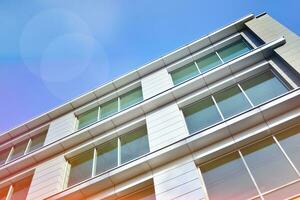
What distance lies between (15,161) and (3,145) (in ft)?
12.9

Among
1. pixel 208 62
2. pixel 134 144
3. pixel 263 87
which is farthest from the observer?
pixel 208 62

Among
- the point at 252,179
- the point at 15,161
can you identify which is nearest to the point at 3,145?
the point at 15,161

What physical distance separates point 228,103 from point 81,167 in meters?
8.08

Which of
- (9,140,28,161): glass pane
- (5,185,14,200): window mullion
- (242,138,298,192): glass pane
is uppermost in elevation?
(9,140,28,161): glass pane

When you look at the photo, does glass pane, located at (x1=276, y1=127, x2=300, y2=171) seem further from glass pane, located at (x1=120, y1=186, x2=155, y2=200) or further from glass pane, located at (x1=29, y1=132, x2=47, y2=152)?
glass pane, located at (x1=29, y1=132, x2=47, y2=152)

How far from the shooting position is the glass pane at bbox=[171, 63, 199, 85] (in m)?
19.6

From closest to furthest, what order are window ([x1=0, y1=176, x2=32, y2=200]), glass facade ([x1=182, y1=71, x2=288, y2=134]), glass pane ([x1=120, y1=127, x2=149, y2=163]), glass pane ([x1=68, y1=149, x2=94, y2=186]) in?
glass facade ([x1=182, y1=71, x2=288, y2=134]), glass pane ([x1=120, y1=127, x2=149, y2=163]), glass pane ([x1=68, y1=149, x2=94, y2=186]), window ([x1=0, y1=176, x2=32, y2=200])

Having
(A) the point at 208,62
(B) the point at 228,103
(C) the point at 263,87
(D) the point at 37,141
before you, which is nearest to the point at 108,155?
(B) the point at 228,103

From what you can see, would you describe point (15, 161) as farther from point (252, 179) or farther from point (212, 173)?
point (252, 179)

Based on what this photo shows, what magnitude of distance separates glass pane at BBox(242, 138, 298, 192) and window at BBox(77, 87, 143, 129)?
30.2ft

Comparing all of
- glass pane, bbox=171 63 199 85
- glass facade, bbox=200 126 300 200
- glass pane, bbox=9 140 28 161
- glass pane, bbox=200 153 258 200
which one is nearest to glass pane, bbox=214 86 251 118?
glass facade, bbox=200 126 300 200

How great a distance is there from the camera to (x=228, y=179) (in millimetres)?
11844

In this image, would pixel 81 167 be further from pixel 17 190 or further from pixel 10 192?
pixel 10 192

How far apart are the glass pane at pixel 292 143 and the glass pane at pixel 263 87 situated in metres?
2.56
